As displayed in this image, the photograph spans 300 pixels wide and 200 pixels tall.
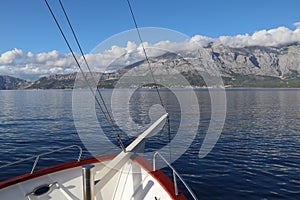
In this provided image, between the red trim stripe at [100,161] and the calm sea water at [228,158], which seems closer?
the red trim stripe at [100,161]

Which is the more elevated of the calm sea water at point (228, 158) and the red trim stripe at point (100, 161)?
the red trim stripe at point (100, 161)

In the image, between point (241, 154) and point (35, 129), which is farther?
point (35, 129)

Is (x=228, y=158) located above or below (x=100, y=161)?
below

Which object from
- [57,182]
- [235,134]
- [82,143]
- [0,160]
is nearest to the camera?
[57,182]

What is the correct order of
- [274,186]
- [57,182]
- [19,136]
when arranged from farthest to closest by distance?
1. [19,136]
2. [274,186]
3. [57,182]

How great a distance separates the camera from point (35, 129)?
1332 inches

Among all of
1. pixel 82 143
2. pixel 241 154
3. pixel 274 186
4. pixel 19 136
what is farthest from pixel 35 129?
pixel 274 186

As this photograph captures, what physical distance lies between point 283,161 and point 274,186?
19.3 feet

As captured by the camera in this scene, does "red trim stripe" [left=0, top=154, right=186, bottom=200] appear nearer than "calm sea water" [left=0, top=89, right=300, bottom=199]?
Yes

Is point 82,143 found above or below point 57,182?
below

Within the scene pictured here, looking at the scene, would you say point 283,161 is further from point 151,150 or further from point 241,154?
point 151,150

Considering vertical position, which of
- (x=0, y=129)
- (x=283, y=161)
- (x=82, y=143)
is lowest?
(x=283, y=161)

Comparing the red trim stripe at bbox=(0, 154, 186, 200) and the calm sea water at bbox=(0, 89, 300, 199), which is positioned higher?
the red trim stripe at bbox=(0, 154, 186, 200)

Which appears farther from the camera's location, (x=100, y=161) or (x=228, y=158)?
(x=228, y=158)
